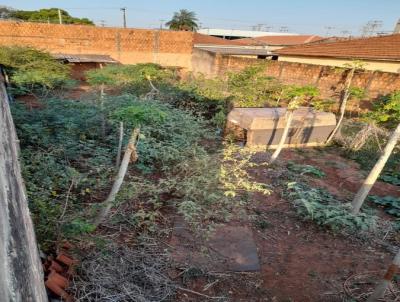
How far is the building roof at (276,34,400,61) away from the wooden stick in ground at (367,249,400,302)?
1131cm

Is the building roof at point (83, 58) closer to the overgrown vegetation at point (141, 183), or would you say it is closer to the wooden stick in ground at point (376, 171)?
the overgrown vegetation at point (141, 183)

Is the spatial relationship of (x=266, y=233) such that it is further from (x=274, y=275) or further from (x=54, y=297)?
(x=54, y=297)

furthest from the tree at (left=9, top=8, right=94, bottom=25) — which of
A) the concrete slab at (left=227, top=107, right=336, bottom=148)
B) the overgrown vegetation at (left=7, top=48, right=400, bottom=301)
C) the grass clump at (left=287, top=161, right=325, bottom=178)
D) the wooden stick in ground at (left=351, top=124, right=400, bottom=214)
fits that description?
the wooden stick in ground at (left=351, top=124, right=400, bottom=214)

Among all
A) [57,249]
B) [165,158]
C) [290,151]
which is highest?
[57,249]

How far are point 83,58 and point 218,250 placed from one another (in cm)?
1478

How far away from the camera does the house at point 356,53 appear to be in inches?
441

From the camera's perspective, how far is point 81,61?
47.8 ft

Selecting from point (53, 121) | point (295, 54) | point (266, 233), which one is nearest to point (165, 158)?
point (266, 233)

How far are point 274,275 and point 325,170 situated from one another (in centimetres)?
359

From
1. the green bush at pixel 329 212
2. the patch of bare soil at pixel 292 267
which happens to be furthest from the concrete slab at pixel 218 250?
the green bush at pixel 329 212

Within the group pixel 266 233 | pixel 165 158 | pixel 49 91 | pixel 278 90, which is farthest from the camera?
pixel 278 90

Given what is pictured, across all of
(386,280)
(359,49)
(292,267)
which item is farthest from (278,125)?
(359,49)

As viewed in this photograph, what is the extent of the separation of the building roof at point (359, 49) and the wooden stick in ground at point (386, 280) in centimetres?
1131

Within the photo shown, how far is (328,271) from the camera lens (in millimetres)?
2996
